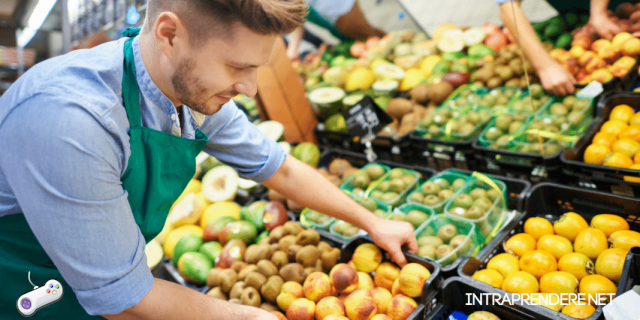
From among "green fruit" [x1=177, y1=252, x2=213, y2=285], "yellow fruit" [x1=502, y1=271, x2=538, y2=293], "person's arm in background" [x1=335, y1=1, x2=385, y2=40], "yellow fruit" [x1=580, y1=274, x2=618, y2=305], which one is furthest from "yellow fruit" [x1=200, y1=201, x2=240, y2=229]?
"person's arm in background" [x1=335, y1=1, x2=385, y2=40]

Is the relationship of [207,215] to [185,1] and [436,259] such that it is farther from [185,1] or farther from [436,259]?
[185,1]

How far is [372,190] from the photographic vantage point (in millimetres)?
2371

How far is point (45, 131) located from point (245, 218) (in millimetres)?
1709

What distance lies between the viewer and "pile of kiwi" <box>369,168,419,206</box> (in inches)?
87.0

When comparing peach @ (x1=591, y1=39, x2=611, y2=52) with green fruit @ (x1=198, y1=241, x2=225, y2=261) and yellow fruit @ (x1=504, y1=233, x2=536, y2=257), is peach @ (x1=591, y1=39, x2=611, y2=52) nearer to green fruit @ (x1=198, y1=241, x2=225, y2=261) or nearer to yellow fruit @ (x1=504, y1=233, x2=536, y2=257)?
yellow fruit @ (x1=504, y1=233, x2=536, y2=257)

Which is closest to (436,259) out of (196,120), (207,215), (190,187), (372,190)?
(372,190)

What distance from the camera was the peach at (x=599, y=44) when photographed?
7.78 ft

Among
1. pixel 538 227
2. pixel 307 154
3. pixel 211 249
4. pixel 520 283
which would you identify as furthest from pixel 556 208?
pixel 211 249

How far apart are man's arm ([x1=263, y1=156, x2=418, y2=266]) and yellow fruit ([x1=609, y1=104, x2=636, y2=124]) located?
1.23m

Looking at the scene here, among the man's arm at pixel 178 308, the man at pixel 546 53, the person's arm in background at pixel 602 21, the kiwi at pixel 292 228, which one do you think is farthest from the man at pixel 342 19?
the man's arm at pixel 178 308

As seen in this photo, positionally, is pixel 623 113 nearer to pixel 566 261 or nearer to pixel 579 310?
pixel 566 261

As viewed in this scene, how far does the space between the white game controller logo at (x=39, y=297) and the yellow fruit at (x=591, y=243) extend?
1.79 m

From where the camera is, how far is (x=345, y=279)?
162cm

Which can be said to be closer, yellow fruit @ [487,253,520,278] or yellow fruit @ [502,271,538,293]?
yellow fruit @ [502,271,538,293]
